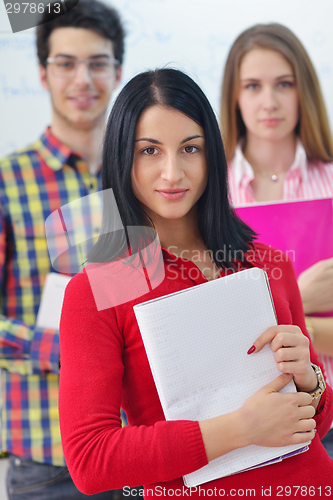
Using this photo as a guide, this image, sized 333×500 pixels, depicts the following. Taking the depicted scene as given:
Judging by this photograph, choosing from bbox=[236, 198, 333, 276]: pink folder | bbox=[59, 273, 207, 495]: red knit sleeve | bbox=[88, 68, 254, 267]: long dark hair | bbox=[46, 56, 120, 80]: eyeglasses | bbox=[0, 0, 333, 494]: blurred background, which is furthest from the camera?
bbox=[0, 0, 333, 494]: blurred background

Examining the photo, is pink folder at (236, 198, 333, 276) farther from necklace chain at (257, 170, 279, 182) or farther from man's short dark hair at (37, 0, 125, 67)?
man's short dark hair at (37, 0, 125, 67)

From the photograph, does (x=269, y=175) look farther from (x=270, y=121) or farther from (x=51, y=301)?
(x=51, y=301)

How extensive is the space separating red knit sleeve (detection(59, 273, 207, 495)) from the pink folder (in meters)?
0.50

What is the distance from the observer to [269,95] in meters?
1.26

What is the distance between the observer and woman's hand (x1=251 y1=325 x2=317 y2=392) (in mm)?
613

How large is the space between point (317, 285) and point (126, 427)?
65 cm

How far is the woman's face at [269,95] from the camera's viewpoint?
4.17 feet

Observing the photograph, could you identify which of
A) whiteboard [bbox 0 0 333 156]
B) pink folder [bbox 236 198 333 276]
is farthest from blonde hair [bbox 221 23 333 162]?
pink folder [bbox 236 198 333 276]

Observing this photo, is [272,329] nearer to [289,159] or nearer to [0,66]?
[289,159]

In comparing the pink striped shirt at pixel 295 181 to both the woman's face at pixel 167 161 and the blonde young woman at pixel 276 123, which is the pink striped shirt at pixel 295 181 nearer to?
the blonde young woman at pixel 276 123

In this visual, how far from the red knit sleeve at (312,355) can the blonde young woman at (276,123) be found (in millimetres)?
503

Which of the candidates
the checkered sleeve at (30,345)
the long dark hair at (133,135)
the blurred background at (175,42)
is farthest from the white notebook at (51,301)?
the blurred background at (175,42)

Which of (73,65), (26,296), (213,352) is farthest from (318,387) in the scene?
(73,65)

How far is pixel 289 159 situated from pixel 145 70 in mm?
713
